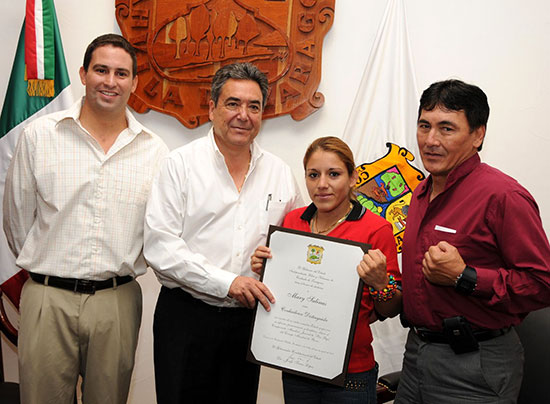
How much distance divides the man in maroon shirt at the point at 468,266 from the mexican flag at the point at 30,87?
210 cm

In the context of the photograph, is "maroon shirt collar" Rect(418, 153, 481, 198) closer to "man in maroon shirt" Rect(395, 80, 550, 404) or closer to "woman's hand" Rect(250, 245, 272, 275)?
"man in maroon shirt" Rect(395, 80, 550, 404)

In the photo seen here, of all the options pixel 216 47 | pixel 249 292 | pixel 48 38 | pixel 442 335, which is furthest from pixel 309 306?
pixel 48 38

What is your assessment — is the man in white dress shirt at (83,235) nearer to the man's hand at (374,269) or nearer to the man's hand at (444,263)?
the man's hand at (374,269)

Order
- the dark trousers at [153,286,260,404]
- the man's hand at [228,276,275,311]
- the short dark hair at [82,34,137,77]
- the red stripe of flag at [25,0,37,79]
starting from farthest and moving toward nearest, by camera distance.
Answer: the red stripe of flag at [25,0,37,79] < the short dark hair at [82,34,137,77] < the dark trousers at [153,286,260,404] < the man's hand at [228,276,275,311]

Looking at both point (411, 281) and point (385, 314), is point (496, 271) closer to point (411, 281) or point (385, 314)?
point (411, 281)

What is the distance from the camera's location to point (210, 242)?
207 cm

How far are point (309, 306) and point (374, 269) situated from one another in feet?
0.95

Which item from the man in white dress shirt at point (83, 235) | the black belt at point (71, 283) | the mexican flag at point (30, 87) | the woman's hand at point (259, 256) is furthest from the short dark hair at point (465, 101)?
the mexican flag at point (30, 87)

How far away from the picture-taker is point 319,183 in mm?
1819

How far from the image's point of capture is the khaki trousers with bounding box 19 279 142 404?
209cm

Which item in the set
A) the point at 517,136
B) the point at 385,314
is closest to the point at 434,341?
the point at 385,314

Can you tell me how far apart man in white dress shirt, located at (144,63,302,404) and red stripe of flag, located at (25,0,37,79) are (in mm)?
1180

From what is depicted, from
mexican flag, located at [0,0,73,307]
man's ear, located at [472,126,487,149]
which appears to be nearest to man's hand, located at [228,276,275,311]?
man's ear, located at [472,126,487,149]

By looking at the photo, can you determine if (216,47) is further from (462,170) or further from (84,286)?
(462,170)
